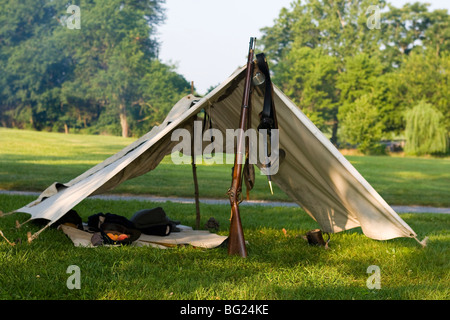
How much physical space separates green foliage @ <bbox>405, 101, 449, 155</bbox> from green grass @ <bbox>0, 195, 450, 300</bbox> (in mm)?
31841

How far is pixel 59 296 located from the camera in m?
3.24

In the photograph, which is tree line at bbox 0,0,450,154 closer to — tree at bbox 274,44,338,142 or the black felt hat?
tree at bbox 274,44,338,142

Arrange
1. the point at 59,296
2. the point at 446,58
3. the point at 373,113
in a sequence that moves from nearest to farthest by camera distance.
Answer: the point at 59,296 < the point at 373,113 < the point at 446,58

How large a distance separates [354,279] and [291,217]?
11.8 feet

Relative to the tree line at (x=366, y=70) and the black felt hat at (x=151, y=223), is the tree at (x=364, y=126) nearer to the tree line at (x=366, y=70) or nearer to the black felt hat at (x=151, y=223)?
the tree line at (x=366, y=70)

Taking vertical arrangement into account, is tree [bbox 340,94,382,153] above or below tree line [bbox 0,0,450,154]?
below

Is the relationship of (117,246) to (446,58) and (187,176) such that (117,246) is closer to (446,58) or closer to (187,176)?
(187,176)

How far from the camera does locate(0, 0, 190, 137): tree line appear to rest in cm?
4631

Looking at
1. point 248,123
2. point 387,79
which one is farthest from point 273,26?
point 248,123

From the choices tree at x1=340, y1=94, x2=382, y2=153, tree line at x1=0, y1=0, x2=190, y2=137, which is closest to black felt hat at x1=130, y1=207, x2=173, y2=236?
tree at x1=340, y1=94, x2=382, y2=153

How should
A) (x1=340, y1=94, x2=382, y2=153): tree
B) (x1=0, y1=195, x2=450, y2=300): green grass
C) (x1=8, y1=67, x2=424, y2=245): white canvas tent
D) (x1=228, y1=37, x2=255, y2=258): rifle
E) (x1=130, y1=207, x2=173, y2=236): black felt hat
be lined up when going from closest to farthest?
(x1=0, y1=195, x2=450, y2=300): green grass
(x1=228, y1=37, x2=255, y2=258): rifle
(x1=8, y1=67, x2=424, y2=245): white canvas tent
(x1=130, y1=207, x2=173, y2=236): black felt hat
(x1=340, y1=94, x2=382, y2=153): tree

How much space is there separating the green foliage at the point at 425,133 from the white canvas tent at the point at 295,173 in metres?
32.5

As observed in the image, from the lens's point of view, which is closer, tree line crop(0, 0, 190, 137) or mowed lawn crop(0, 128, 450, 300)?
mowed lawn crop(0, 128, 450, 300)

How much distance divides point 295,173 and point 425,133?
3296 centimetres
